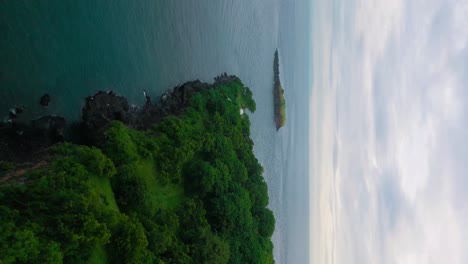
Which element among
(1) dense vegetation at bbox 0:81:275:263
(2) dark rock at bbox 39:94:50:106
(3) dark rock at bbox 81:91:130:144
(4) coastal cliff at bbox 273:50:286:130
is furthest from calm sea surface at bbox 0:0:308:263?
(1) dense vegetation at bbox 0:81:275:263

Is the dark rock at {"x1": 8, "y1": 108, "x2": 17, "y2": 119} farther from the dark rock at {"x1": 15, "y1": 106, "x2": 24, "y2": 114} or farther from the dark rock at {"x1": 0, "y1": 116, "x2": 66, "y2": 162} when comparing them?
the dark rock at {"x1": 0, "y1": 116, "x2": 66, "y2": 162}

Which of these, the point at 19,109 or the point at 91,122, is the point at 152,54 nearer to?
the point at 91,122

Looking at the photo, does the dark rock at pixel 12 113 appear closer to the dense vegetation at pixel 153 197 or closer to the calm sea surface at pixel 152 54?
the calm sea surface at pixel 152 54

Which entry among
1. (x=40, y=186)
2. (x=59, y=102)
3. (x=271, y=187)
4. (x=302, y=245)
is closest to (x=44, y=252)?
(x=40, y=186)

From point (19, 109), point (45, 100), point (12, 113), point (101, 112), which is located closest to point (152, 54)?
point (101, 112)

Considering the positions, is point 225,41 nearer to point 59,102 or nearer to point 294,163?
point 59,102

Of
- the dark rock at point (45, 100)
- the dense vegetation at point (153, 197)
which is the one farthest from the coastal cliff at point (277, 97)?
the dark rock at point (45, 100)
